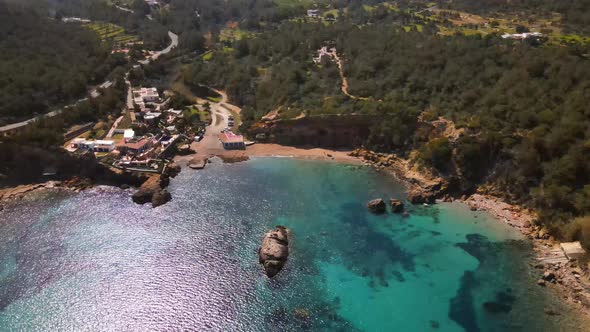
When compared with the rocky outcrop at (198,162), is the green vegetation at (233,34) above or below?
above

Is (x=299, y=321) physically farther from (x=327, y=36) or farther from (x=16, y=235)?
(x=327, y=36)

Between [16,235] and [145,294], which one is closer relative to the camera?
[145,294]

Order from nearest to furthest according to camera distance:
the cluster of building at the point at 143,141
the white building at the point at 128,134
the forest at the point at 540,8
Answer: the cluster of building at the point at 143,141, the white building at the point at 128,134, the forest at the point at 540,8

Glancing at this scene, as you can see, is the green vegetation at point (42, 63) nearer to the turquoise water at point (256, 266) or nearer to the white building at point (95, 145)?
the white building at point (95, 145)

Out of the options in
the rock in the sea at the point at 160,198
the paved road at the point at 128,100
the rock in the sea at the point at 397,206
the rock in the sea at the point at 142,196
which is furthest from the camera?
the paved road at the point at 128,100

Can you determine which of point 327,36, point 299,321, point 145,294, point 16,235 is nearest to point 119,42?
point 327,36

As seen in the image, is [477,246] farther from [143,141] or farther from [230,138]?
[143,141]

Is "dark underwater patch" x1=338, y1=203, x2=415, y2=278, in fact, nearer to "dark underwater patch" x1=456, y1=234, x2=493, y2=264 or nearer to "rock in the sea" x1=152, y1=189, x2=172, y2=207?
"dark underwater patch" x1=456, y1=234, x2=493, y2=264

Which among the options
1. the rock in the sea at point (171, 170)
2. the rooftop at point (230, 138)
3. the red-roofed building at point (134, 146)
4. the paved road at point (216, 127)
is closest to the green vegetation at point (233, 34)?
the paved road at point (216, 127)

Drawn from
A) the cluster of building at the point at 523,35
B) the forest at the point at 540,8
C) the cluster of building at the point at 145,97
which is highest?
the forest at the point at 540,8
